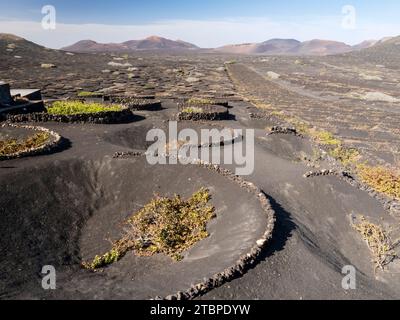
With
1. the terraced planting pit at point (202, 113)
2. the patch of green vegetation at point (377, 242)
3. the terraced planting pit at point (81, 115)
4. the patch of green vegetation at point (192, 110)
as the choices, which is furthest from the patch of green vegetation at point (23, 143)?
the patch of green vegetation at point (377, 242)

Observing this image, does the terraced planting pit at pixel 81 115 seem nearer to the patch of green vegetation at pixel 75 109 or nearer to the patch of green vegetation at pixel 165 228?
the patch of green vegetation at pixel 75 109

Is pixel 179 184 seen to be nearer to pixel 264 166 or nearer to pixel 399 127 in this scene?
pixel 264 166

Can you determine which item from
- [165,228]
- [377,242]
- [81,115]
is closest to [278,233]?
[165,228]
